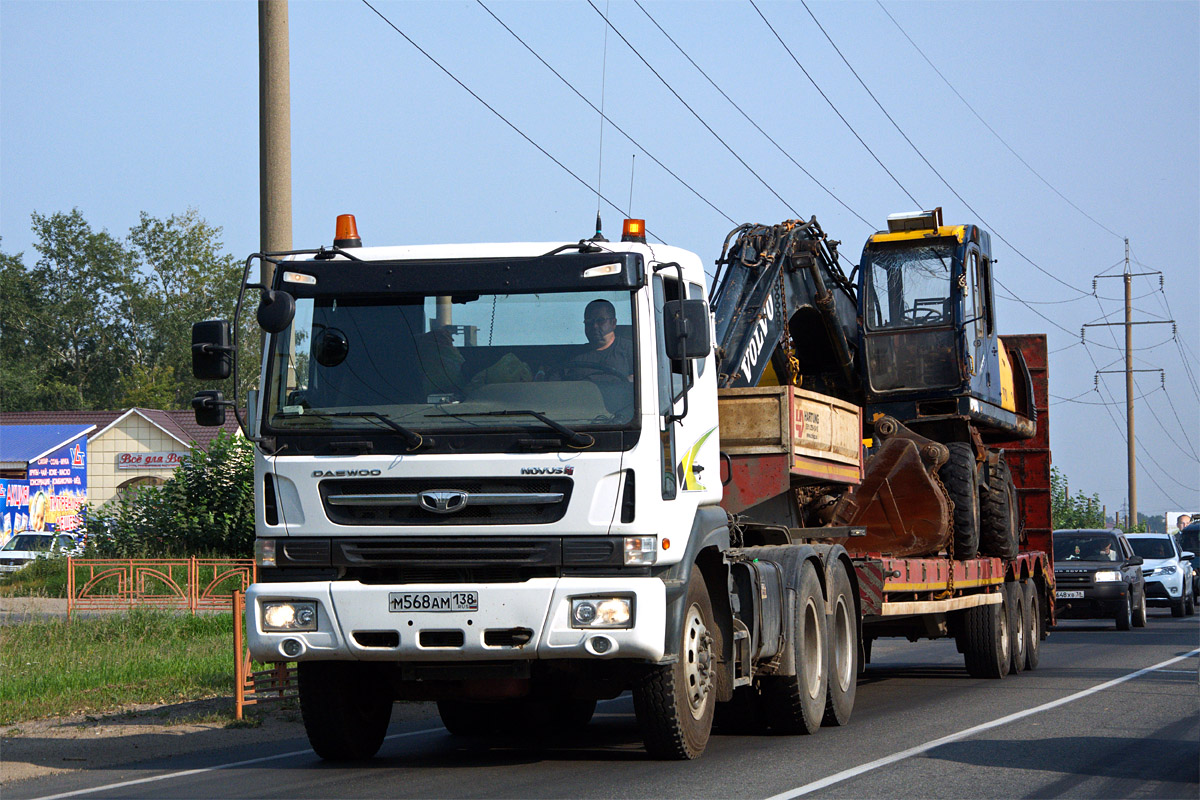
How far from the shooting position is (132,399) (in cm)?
7662

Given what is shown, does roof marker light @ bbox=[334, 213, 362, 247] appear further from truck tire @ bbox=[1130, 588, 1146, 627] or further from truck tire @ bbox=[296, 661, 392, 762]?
truck tire @ bbox=[1130, 588, 1146, 627]

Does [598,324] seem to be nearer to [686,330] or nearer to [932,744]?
[686,330]

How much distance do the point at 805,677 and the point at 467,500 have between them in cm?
369

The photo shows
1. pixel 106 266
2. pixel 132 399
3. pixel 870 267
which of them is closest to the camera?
pixel 870 267

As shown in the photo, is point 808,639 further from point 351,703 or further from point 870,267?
point 870,267

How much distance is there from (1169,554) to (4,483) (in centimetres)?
3900

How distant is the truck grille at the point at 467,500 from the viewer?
8.31 metres

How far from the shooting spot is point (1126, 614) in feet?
84.4

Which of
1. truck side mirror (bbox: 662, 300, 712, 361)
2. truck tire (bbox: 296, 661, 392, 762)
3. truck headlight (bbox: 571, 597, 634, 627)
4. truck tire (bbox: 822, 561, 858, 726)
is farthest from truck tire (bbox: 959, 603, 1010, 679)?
truck headlight (bbox: 571, 597, 634, 627)

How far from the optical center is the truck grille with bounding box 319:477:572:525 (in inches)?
327

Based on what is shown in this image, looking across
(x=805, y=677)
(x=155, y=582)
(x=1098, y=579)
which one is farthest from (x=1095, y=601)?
(x=155, y=582)

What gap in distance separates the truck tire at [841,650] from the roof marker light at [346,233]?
4.71m

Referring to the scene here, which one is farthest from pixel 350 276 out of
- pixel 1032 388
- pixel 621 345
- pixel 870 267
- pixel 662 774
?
pixel 1032 388

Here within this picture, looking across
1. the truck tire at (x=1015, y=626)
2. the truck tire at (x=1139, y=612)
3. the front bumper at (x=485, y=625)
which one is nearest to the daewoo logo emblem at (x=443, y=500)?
the front bumper at (x=485, y=625)
